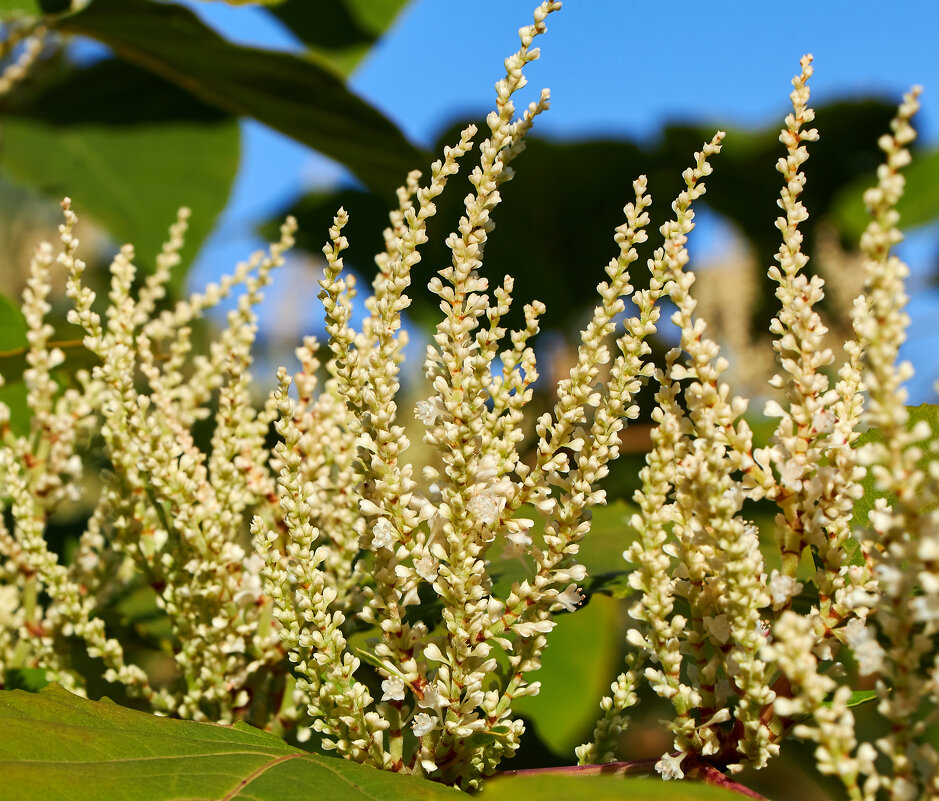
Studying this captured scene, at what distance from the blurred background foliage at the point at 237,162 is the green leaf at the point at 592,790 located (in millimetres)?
582

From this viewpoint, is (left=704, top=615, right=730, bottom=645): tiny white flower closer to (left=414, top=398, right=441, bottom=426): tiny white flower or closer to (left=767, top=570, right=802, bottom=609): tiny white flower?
(left=767, top=570, right=802, bottom=609): tiny white flower

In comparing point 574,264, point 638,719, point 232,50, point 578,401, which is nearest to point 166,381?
point 578,401

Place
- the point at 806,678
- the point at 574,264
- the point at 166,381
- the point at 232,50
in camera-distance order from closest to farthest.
A: the point at 806,678 < the point at 166,381 < the point at 232,50 < the point at 574,264

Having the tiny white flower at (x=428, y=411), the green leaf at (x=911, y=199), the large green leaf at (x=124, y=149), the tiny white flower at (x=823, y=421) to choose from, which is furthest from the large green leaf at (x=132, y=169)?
the green leaf at (x=911, y=199)

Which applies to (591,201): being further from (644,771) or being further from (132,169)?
(644,771)

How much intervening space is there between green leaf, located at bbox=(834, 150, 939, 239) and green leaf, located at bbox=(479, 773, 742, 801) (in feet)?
17.1

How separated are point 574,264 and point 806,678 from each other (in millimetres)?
4708

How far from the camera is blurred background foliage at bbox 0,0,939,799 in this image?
2.03m

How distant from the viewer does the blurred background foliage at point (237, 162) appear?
79.7 inches

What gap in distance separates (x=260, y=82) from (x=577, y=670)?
1.73 metres

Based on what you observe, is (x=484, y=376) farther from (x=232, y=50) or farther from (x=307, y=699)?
(x=232, y=50)

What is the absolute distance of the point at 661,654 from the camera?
2.87 ft

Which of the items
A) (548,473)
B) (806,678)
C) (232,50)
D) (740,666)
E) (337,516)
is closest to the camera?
(806,678)

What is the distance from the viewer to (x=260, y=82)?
2.20m
